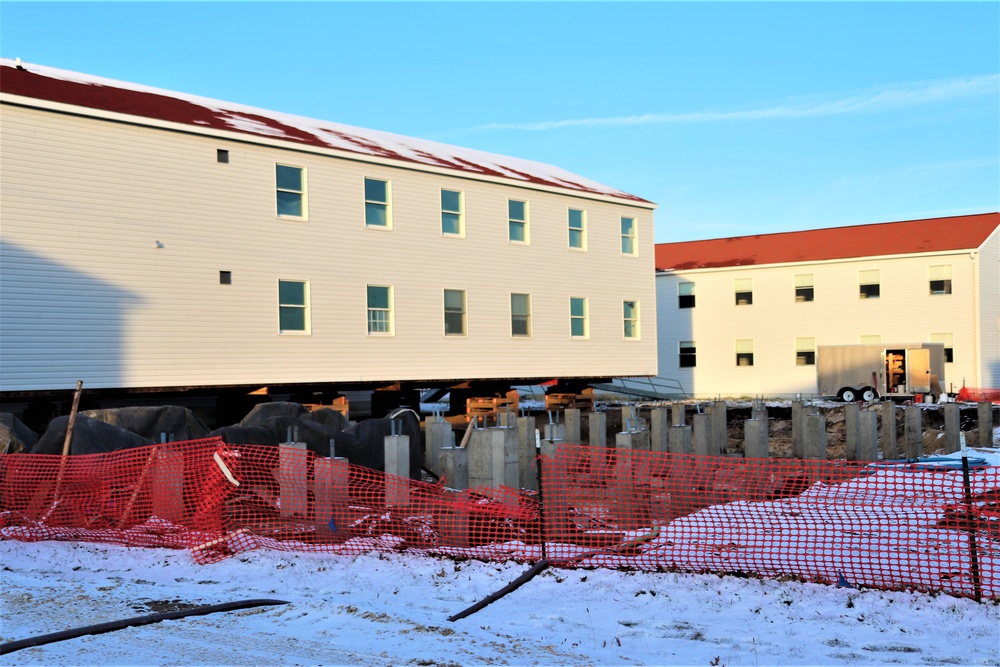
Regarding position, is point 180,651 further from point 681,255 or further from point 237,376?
point 681,255

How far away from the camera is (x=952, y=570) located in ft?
31.9

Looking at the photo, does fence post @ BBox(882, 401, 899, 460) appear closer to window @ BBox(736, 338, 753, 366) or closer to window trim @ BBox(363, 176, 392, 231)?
window trim @ BBox(363, 176, 392, 231)

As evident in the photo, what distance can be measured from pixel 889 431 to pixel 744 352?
2156 centimetres

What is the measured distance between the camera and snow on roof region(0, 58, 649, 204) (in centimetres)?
2355

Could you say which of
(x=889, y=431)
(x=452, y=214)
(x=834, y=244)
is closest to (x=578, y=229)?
(x=452, y=214)

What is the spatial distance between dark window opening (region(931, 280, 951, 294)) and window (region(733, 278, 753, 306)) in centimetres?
808

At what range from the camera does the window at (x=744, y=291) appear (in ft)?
159

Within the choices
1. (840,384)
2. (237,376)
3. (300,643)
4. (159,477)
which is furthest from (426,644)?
(840,384)

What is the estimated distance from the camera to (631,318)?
34781 mm

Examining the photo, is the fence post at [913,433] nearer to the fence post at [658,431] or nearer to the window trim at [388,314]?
the fence post at [658,431]

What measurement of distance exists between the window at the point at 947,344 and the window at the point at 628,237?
16.9 metres

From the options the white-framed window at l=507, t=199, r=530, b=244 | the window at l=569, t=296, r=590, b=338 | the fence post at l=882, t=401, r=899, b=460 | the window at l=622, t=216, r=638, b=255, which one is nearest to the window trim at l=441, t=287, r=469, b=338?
the white-framed window at l=507, t=199, r=530, b=244

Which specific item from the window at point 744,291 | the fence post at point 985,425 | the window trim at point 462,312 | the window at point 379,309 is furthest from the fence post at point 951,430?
the window at point 744,291

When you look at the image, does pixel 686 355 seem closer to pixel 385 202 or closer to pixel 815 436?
pixel 815 436
